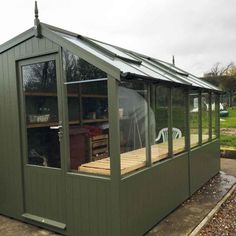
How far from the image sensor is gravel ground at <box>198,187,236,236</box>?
13.9ft

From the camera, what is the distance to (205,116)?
22.1ft

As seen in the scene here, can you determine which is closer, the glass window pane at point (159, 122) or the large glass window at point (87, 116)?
the large glass window at point (87, 116)

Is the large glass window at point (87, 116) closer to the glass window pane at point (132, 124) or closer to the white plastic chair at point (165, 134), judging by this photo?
the glass window pane at point (132, 124)

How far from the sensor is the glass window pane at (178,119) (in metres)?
5.17

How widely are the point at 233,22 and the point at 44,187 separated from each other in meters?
10.3

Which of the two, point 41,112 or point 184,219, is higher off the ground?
point 41,112

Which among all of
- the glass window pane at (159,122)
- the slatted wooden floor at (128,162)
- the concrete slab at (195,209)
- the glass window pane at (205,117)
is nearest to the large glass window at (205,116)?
the glass window pane at (205,117)

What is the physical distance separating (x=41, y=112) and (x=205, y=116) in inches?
154

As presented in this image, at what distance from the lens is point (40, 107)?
439 cm

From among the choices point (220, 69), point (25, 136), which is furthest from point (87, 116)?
point (220, 69)

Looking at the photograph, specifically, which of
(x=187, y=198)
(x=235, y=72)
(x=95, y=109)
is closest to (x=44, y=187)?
(x=95, y=109)

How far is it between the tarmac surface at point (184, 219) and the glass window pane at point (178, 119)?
1.02 m

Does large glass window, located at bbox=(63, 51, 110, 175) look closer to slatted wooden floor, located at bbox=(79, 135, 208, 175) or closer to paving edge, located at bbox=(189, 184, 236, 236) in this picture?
slatted wooden floor, located at bbox=(79, 135, 208, 175)

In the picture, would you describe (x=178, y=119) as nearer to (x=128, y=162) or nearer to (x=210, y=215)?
(x=210, y=215)
